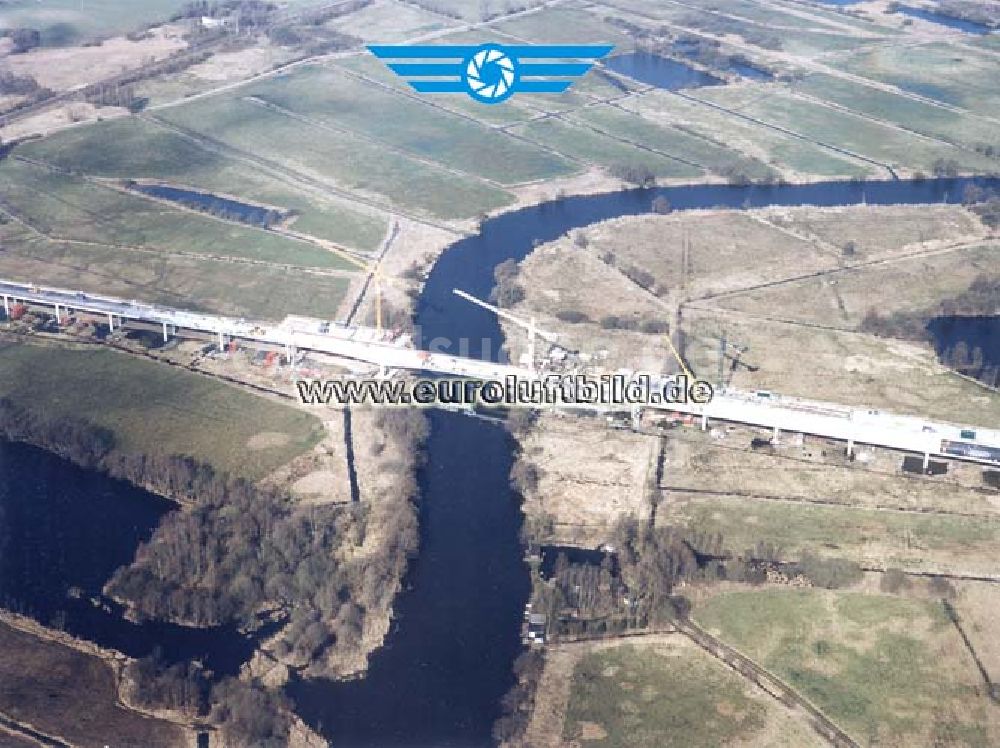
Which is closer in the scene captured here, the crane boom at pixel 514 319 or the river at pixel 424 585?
the river at pixel 424 585

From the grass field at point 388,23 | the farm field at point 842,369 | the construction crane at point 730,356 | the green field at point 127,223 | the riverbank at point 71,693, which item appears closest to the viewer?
the riverbank at point 71,693

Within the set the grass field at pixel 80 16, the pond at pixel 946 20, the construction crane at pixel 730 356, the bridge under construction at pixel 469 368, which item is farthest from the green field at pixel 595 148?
the pond at pixel 946 20

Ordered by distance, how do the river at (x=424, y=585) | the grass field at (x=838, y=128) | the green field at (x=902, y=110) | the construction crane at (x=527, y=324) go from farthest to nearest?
1. the green field at (x=902, y=110)
2. the grass field at (x=838, y=128)
3. the construction crane at (x=527, y=324)
4. the river at (x=424, y=585)

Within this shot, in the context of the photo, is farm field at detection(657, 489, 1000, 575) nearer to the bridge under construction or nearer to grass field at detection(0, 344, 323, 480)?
the bridge under construction

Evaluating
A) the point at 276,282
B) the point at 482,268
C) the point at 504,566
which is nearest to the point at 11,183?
the point at 276,282

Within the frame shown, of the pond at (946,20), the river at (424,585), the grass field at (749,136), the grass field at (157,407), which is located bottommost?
the river at (424,585)

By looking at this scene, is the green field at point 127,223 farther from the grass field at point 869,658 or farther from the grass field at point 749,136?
the grass field at point 869,658
